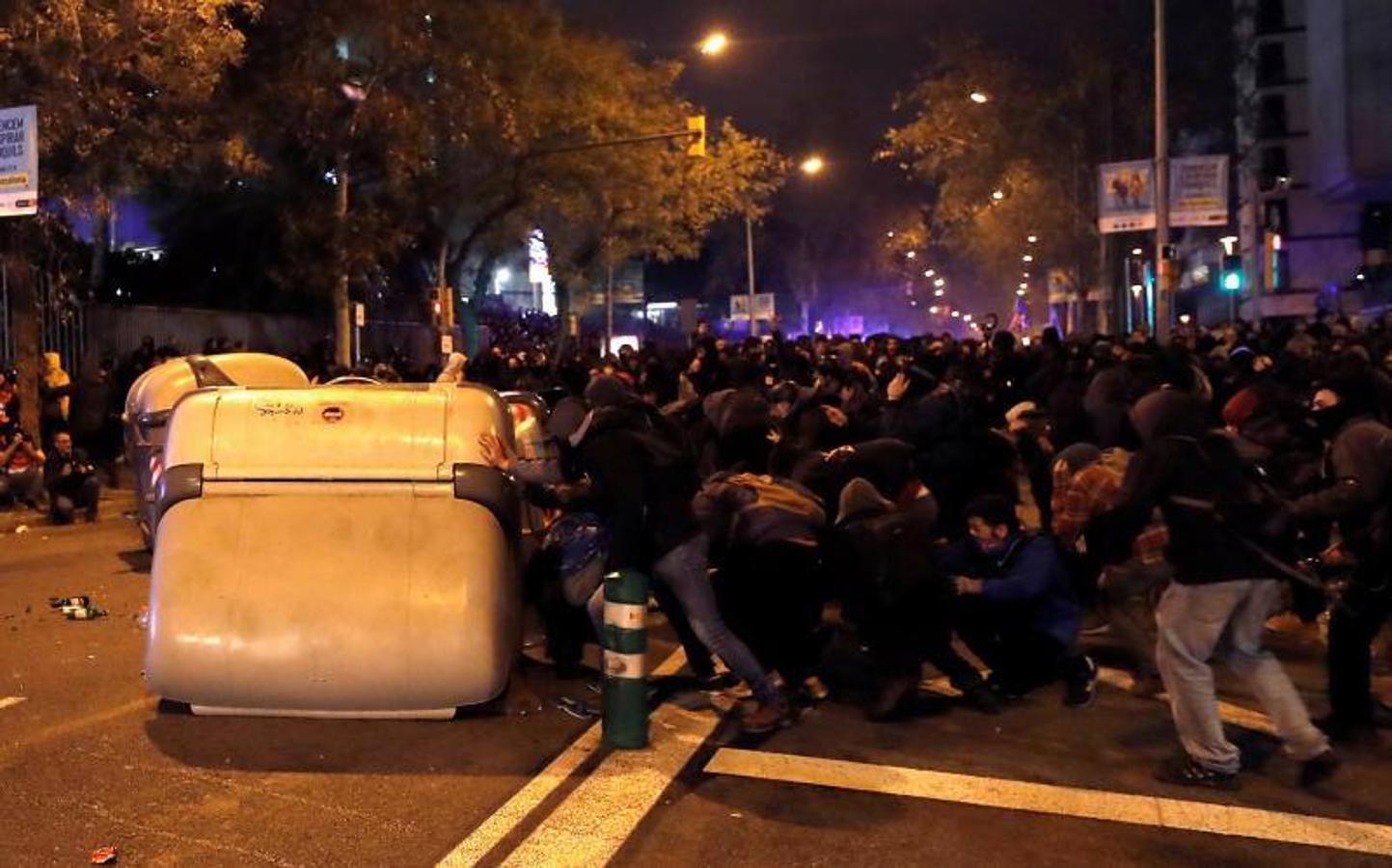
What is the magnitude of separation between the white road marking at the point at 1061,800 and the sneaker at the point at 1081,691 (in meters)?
1.21

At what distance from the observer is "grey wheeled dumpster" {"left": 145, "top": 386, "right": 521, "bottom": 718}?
5.95 meters

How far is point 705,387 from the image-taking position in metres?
13.6

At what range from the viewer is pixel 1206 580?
17.6 feet

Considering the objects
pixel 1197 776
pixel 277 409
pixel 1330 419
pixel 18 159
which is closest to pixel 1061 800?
pixel 1197 776

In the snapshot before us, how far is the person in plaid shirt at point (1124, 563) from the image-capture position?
680 cm

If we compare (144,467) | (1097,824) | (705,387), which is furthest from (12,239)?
(1097,824)

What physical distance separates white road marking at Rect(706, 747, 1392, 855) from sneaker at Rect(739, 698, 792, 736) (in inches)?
8.1

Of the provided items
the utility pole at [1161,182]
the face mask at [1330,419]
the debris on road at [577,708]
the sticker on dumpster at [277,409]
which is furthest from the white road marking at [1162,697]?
the utility pole at [1161,182]

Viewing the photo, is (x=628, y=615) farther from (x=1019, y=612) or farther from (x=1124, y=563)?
(x=1124, y=563)

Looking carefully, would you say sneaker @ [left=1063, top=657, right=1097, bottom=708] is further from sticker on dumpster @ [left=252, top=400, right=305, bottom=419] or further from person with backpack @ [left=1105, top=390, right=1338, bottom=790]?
sticker on dumpster @ [left=252, top=400, right=305, bottom=419]

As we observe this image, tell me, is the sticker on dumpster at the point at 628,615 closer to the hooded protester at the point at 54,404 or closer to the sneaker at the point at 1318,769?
the sneaker at the point at 1318,769

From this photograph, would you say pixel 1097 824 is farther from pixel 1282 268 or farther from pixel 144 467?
pixel 1282 268

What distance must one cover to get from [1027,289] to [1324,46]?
2965cm

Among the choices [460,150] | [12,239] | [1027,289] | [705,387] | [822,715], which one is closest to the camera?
[822,715]
